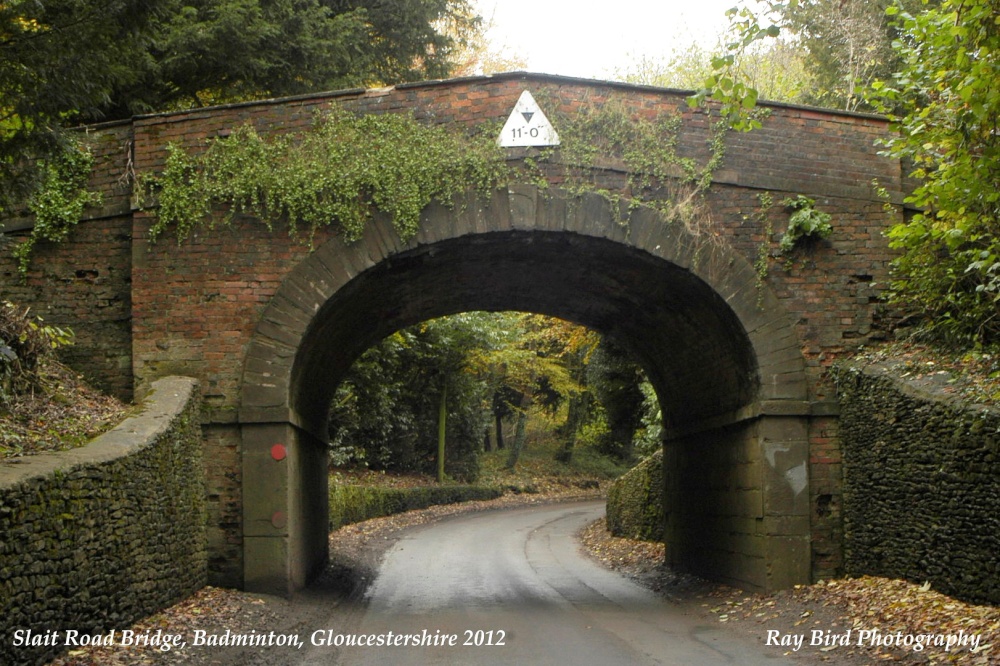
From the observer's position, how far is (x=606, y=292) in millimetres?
13945

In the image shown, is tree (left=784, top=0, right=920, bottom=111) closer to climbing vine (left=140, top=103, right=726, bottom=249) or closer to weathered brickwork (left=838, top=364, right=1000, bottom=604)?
climbing vine (left=140, top=103, right=726, bottom=249)

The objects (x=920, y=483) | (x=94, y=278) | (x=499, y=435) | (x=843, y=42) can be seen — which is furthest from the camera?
(x=499, y=435)

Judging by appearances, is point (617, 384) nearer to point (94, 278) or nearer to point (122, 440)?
point (94, 278)

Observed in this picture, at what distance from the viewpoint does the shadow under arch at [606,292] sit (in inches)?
439

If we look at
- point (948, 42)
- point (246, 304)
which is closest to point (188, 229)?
point (246, 304)

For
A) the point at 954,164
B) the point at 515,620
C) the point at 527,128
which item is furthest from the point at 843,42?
the point at 515,620

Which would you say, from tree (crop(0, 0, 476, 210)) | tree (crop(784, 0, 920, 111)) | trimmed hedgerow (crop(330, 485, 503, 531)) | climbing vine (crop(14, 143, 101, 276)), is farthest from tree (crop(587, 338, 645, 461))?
climbing vine (crop(14, 143, 101, 276))

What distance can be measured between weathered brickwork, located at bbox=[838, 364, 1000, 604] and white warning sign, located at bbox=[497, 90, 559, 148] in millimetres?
4550

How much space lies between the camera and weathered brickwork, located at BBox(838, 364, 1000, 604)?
8.29m

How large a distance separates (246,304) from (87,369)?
226cm

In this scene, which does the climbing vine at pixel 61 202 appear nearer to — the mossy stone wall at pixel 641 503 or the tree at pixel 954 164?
the tree at pixel 954 164

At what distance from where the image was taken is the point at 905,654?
24.5 ft

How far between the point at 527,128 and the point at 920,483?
5968 millimetres

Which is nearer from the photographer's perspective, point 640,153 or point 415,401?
point 640,153
